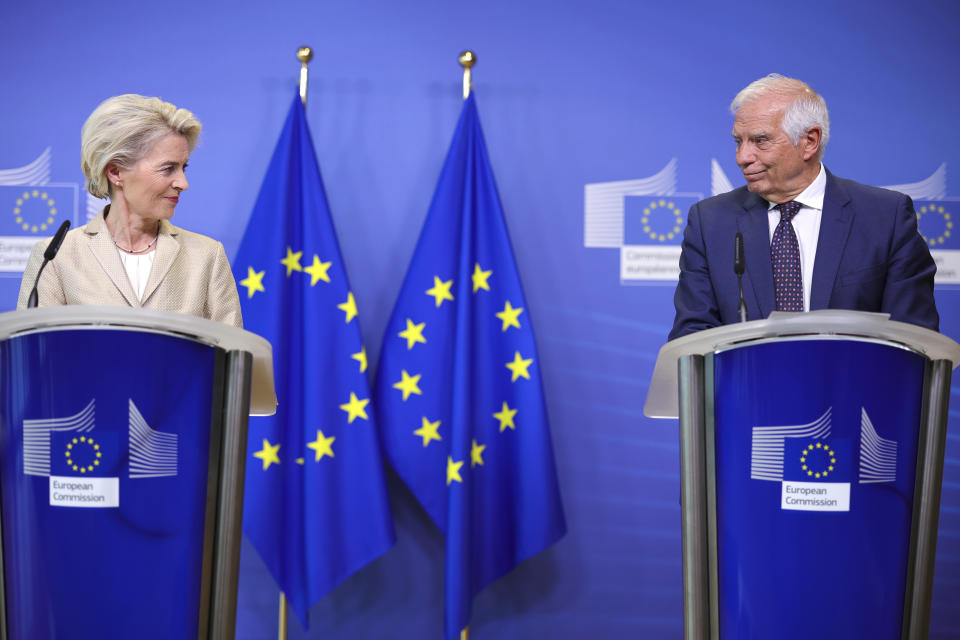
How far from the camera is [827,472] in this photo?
5.18 ft

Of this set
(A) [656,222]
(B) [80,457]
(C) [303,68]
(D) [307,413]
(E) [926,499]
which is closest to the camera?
(B) [80,457]

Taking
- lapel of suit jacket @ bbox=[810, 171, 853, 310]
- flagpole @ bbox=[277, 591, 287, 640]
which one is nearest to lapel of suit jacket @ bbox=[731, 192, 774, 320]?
lapel of suit jacket @ bbox=[810, 171, 853, 310]

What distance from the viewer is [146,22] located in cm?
→ 371

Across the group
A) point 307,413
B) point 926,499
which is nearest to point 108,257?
point 307,413

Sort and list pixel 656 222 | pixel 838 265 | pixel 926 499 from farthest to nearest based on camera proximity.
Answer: pixel 656 222
pixel 838 265
pixel 926 499

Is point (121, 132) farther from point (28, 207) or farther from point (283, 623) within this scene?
point (283, 623)

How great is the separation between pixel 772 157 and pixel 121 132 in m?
1.69

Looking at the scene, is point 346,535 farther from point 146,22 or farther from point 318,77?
point 146,22

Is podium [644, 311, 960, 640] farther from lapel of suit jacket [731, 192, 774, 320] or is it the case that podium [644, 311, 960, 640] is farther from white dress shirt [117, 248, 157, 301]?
white dress shirt [117, 248, 157, 301]

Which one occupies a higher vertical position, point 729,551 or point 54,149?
point 54,149

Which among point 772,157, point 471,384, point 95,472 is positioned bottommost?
point 471,384

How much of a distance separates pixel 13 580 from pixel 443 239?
7.08 ft

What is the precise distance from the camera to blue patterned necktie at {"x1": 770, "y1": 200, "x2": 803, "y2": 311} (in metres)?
2.37

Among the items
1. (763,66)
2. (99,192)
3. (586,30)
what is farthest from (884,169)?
(99,192)
